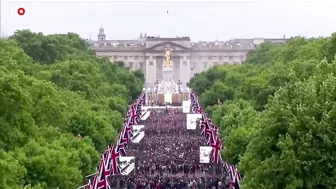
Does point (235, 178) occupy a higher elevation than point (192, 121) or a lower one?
higher

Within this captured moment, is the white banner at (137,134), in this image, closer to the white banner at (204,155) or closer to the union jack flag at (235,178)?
the white banner at (204,155)

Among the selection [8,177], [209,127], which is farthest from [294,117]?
[209,127]

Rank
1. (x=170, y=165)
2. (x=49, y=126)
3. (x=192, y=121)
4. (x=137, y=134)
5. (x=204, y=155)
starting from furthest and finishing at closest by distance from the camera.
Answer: (x=192, y=121), (x=137, y=134), (x=170, y=165), (x=204, y=155), (x=49, y=126)

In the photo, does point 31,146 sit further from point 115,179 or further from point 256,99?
point 256,99

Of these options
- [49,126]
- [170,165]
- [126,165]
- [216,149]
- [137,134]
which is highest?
[49,126]

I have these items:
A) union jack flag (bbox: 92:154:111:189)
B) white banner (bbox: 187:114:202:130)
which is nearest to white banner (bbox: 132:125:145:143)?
white banner (bbox: 187:114:202:130)

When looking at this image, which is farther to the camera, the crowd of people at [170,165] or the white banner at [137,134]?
the white banner at [137,134]

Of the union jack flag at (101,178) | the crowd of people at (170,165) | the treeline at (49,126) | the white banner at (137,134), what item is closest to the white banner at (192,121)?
the crowd of people at (170,165)

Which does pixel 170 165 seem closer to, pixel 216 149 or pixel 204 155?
pixel 216 149

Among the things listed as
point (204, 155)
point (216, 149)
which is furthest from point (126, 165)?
point (216, 149)
